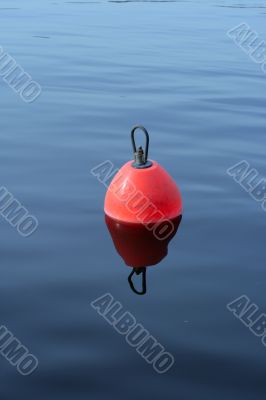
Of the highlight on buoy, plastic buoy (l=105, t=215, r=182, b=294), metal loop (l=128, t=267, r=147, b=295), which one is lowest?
metal loop (l=128, t=267, r=147, b=295)

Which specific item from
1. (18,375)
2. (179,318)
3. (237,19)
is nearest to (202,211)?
(179,318)

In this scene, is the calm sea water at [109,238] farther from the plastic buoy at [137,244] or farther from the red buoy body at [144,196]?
the red buoy body at [144,196]

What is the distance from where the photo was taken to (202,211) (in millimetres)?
6914

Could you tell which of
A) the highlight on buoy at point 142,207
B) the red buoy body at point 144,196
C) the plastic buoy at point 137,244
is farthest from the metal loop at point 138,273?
the red buoy body at point 144,196

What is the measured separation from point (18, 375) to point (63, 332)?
0.55 metres

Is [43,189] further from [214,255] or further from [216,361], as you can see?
[216,361]

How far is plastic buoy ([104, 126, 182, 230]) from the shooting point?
634 centimetres

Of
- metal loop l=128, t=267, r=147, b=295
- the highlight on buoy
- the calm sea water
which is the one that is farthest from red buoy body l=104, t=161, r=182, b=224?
metal loop l=128, t=267, r=147, b=295

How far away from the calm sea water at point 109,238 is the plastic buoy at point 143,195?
21cm

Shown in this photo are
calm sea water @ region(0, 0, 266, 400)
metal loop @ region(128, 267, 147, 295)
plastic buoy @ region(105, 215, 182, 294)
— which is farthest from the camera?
plastic buoy @ region(105, 215, 182, 294)

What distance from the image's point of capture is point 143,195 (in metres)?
6.32

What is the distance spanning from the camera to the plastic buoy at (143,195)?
20.8 feet

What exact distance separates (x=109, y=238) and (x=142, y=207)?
1.23 feet

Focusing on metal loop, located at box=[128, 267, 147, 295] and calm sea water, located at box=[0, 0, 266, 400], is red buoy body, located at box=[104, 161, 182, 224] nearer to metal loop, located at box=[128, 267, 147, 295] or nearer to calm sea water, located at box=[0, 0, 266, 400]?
calm sea water, located at box=[0, 0, 266, 400]
